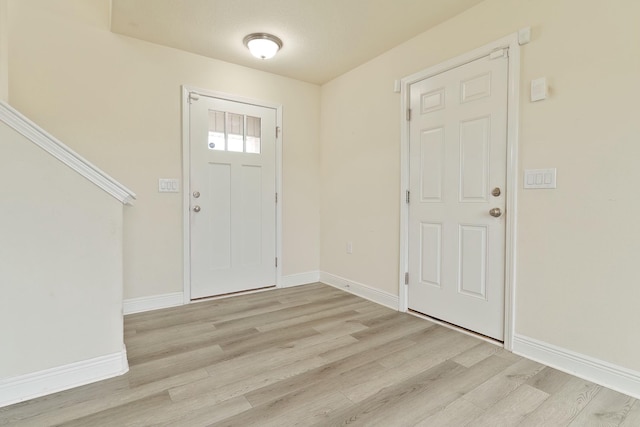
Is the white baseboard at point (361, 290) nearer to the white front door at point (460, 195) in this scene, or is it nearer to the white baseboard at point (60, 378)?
the white front door at point (460, 195)

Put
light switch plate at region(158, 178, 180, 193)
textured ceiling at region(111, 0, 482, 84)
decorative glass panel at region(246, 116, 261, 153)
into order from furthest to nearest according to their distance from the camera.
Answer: decorative glass panel at region(246, 116, 261, 153) < light switch plate at region(158, 178, 180, 193) < textured ceiling at region(111, 0, 482, 84)

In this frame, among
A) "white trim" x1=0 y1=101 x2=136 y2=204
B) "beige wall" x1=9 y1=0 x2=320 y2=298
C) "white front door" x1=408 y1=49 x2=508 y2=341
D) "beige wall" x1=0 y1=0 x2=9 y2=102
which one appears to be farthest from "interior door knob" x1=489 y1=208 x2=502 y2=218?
"beige wall" x1=0 y1=0 x2=9 y2=102

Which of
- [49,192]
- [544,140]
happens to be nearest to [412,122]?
[544,140]

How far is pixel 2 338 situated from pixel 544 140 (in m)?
3.10

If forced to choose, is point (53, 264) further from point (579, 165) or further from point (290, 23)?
point (579, 165)

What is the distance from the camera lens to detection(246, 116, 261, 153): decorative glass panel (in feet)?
10.8

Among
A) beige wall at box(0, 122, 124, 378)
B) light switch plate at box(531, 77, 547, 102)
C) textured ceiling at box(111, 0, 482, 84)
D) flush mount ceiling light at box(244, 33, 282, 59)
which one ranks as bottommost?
beige wall at box(0, 122, 124, 378)

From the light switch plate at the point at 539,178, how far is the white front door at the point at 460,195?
15 centimetres

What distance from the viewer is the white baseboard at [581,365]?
1.57 meters

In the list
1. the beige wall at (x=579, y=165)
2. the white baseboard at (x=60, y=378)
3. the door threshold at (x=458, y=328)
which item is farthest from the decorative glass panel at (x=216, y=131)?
the door threshold at (x=458, y=328)

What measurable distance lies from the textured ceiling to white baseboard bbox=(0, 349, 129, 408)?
7.85 feet

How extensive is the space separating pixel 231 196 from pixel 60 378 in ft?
6.38

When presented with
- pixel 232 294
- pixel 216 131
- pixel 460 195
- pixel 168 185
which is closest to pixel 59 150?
pixel 168 185

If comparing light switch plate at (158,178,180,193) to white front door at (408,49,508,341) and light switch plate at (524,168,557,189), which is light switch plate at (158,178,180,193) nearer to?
white front door at (408,49,508,341)
